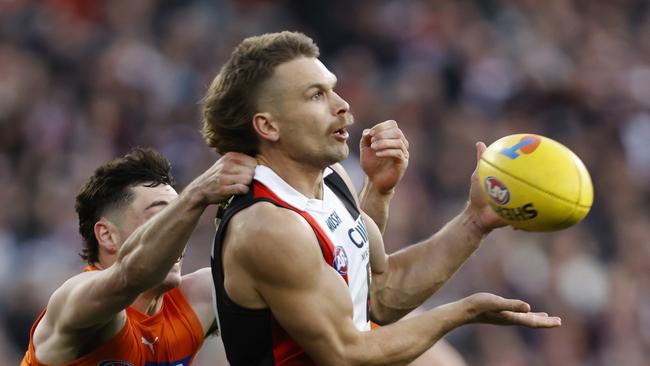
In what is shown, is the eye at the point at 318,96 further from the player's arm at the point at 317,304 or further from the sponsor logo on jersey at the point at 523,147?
the sponsor logo on jersey at the point at 523,147

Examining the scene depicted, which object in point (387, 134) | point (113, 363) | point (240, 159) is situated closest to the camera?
point (240, 159)

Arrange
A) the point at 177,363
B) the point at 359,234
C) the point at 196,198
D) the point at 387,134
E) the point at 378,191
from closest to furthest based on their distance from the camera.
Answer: the point at 196,198 < the point at 359,234 < the point at 387,134 < the point at 177,363 < the point at 378,191

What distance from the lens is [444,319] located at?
14.7 feet

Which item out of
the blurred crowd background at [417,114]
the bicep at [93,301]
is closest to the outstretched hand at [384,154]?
the bicep at [93,301]

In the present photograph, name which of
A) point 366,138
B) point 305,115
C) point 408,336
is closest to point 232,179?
point 305,115

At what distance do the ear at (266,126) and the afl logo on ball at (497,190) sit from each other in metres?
0.90

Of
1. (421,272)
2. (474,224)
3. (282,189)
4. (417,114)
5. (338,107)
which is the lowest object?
(417,114)

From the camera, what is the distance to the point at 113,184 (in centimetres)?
555

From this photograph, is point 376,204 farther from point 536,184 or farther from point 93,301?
point 93,301

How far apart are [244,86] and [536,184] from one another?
1289 mm

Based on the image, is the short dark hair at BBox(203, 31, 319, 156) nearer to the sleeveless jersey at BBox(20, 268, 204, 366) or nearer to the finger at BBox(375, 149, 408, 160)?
the finger at BBox(375, 149, 408, 160)

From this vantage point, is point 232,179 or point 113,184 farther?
point 113,184

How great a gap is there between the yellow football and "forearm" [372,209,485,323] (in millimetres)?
849

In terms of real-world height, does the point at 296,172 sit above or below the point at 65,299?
above
